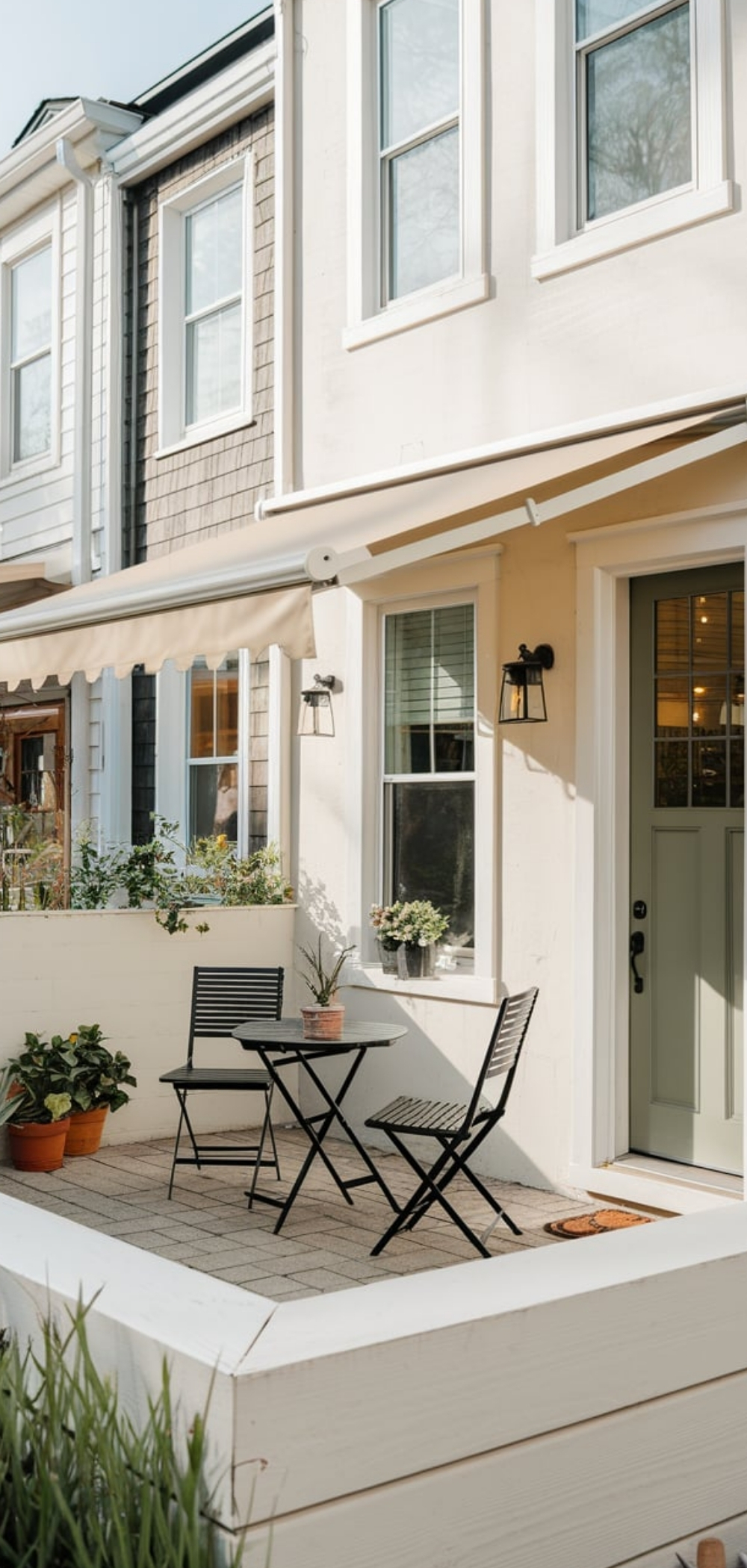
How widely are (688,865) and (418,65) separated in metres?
4.61

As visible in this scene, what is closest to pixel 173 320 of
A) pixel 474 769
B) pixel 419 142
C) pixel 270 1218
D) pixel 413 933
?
pixel 419 142

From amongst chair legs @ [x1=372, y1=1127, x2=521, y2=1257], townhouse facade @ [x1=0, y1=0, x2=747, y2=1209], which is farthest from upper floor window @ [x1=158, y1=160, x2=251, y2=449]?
chair legs @ [x1=372, y1=1127, x2=521, y2=1257]

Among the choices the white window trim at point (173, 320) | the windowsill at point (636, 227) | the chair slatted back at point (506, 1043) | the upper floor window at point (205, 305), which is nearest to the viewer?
the chair slatted back at point (506, 1043)

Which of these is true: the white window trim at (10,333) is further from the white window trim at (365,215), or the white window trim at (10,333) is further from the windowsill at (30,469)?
the white window trim at (365,215)

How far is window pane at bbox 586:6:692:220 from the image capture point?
20.8ft

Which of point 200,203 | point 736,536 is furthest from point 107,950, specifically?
point 200,203

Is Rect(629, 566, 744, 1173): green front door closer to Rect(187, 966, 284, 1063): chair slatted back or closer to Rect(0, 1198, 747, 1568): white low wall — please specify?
Rect(187, 966, 284, 1063): chair slatted back

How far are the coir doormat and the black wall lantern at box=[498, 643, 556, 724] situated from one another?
86.6 inches

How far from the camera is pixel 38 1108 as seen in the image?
735cm

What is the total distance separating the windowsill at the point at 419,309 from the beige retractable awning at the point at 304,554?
84cm

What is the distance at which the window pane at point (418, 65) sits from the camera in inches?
303

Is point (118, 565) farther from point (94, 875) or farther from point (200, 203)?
point (94, 875)

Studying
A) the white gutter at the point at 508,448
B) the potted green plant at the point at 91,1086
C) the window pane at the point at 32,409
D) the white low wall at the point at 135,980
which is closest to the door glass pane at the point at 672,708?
the white gutter at the point at 508,448

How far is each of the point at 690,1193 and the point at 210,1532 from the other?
4.60 meters
